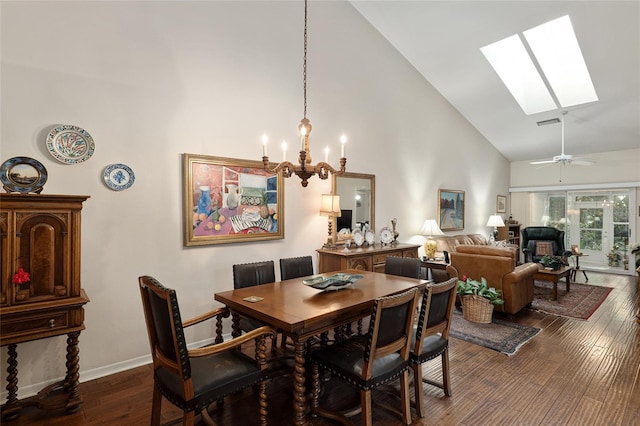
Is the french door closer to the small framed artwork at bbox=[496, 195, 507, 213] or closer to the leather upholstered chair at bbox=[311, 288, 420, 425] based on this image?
the small framed artwork at bbox=[496, 195, 507, 213]

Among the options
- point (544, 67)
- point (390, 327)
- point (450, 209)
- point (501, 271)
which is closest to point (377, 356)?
point (390, 327)

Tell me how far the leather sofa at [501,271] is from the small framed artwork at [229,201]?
258 cm

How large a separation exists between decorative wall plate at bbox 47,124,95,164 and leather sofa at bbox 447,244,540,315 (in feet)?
14.7

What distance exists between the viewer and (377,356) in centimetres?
190

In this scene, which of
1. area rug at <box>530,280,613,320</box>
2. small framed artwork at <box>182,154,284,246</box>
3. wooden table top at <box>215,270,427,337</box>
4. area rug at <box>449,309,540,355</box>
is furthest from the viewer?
area rug at <box>530,280,613,320</box>

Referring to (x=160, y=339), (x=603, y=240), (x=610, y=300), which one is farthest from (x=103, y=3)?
(x=603, y=240)

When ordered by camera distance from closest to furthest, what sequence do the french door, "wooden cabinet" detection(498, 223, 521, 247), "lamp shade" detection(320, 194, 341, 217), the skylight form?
"lamp shade" detection(320, 194, 341, 217) < the skylight < the french door < "wooden cabinet" detection(498, 223, 521, 247)

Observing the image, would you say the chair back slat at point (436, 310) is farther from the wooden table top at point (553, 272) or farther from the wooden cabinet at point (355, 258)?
the wooden table top at point (553, 272)

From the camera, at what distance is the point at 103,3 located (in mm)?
2758

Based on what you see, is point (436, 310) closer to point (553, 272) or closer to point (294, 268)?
point (294, 268)

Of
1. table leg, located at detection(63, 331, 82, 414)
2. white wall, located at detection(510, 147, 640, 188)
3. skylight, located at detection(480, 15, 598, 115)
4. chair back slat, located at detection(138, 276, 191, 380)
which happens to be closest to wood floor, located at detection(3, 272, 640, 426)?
table leg, located at detection(63, 331, 82, 414)

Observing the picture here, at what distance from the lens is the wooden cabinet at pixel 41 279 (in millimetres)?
2031

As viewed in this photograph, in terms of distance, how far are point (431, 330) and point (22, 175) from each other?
119 inches

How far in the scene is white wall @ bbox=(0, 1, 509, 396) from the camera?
8.35 ft
